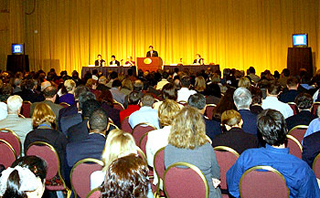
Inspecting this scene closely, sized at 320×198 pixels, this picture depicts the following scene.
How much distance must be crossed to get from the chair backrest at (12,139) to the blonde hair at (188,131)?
2109mm

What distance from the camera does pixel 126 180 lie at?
6.93ft

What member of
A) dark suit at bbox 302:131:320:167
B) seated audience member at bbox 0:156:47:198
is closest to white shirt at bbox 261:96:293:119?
dark suit at bbox 302:131:320:167

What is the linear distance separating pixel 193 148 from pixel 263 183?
0.74 metres

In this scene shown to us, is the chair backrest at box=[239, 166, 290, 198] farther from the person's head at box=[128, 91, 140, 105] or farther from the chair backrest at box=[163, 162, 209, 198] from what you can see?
the person's head at box=[128, 91, 140, 105]

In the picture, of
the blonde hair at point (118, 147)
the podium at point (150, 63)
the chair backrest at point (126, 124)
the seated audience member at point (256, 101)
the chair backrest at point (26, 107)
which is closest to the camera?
the blonde hair at point (118, 147)

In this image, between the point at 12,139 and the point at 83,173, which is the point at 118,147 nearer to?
the point at 83,173

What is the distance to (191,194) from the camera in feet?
12.1

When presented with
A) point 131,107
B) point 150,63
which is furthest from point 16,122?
point 150,63

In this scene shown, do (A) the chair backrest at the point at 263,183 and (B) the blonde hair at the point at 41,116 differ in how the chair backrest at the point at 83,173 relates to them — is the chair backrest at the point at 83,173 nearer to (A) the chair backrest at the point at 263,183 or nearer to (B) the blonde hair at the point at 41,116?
(A) the chair backrest at the point at 263,183

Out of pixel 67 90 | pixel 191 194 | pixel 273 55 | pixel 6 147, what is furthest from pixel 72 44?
pixel 191 194

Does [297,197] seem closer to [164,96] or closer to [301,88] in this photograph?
[164,96]

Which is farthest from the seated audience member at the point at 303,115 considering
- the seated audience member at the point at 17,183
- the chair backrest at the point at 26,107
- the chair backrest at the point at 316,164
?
the chair backrest at the point at 26,107

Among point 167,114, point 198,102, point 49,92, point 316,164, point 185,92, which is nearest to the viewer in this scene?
point 316,164

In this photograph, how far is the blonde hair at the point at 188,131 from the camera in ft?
12.9
